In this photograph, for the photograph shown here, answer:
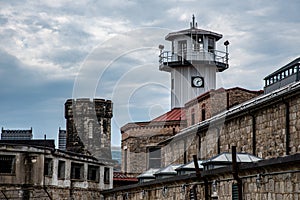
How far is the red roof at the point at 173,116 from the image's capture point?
49.3 metres

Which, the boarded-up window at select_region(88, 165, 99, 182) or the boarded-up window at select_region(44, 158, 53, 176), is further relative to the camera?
the boarded-up window at select_region(88, 165, 99, 182)

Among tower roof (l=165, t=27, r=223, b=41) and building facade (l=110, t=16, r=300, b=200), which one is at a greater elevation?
tower roof (l=165, t=27, r=223, b=41)

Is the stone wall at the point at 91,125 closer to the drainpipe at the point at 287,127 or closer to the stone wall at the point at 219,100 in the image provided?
the stone wall at the point at 219,100

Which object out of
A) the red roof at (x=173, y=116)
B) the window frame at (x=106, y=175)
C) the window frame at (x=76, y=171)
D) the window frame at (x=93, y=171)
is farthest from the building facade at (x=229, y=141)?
the window frame at (x=93, y=171)

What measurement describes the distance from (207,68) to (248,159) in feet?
109

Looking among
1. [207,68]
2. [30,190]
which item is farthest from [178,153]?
[207,68]

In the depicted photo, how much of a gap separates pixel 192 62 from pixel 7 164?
20.8 metres

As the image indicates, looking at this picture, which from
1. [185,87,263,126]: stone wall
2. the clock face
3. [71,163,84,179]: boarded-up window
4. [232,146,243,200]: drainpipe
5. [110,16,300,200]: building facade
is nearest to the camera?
[110,16,300,200]: building facade

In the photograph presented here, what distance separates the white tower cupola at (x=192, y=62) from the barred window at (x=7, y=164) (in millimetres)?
19807

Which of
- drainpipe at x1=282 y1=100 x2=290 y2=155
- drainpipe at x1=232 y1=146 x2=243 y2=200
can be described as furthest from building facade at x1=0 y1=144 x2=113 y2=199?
drainpipe at x1=232 y1=146 x2=243 y2=200

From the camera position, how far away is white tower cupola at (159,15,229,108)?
54.1 metres

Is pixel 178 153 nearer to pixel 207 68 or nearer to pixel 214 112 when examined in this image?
pixel 214 112

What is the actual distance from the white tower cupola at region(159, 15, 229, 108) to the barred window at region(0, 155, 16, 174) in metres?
19.8

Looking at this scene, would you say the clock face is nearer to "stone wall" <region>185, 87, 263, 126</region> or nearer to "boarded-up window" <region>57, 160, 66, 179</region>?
"stone wall" <region>185, 87, 263, 126</region>
